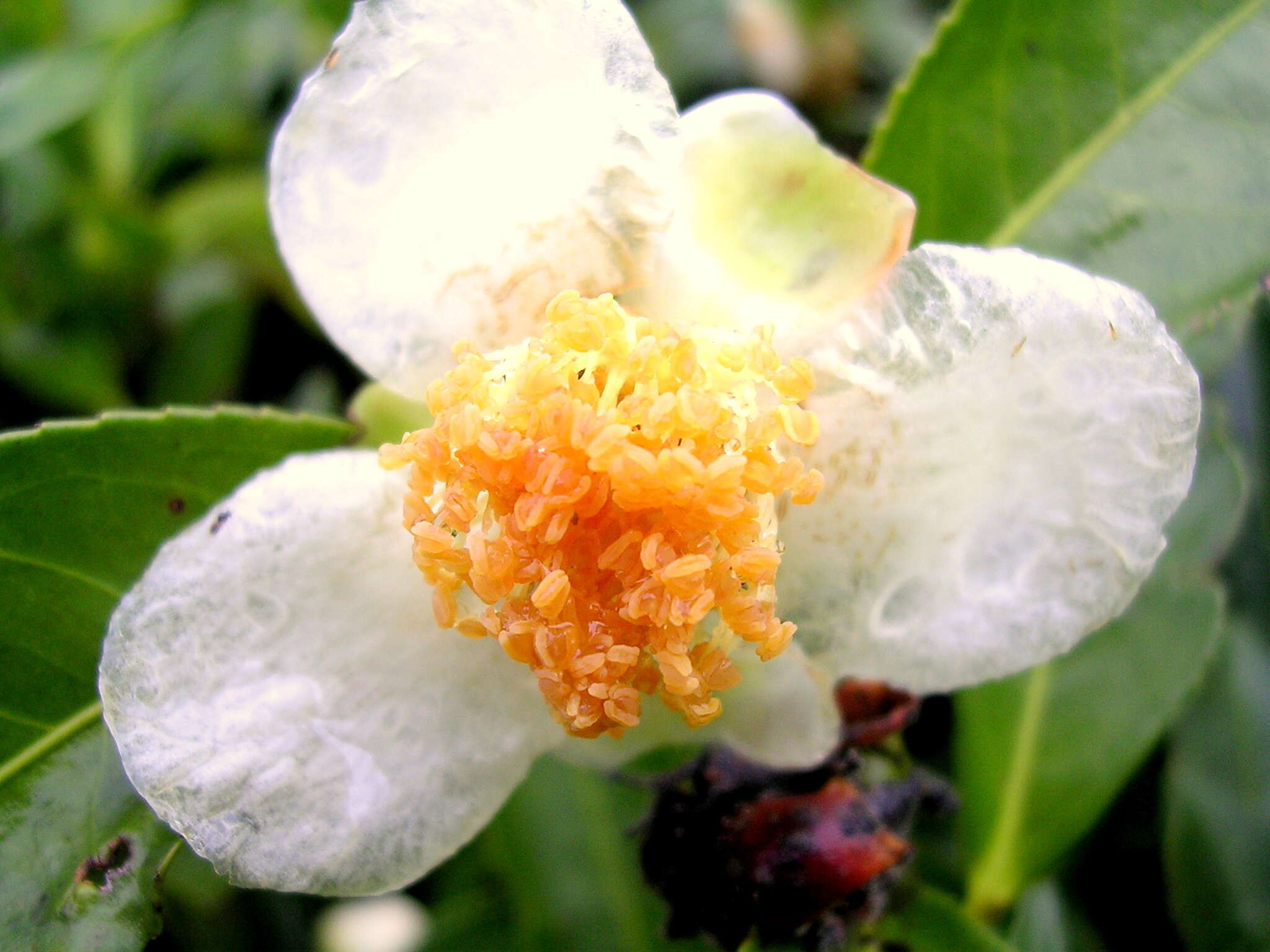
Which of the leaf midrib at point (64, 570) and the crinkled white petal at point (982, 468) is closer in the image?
the crinkled white petal at point (982, 468)

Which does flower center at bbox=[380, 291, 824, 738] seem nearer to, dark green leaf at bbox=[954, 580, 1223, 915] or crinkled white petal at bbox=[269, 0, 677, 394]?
crinkled white petal at bbox=[269, 0, 677, 394]

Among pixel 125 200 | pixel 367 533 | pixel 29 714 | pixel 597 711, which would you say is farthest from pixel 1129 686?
pixel 125 200

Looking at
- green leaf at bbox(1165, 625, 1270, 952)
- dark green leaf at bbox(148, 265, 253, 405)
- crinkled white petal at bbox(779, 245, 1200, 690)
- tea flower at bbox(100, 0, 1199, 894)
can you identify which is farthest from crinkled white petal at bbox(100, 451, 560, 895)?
dark green leaf at bbox(148, 265, 253, 405)

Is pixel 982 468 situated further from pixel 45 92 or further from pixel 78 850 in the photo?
pixel 45 92

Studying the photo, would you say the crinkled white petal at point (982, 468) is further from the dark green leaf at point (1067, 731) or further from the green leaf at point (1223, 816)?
the green leaf at point (1223, 816)

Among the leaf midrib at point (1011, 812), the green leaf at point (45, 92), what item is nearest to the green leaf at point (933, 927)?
the leaf midrib at point (1011, 812)
